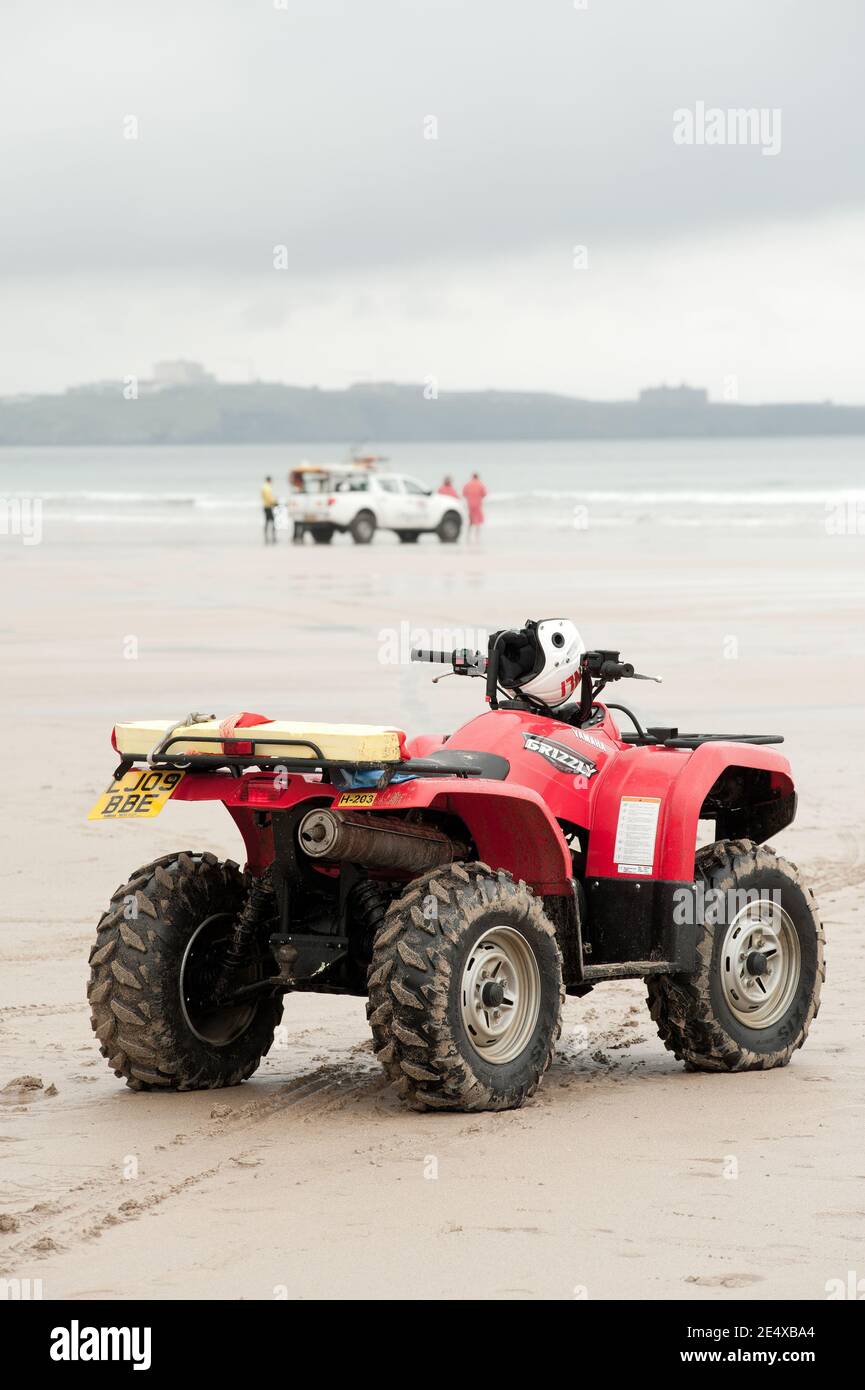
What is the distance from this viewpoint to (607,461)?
5925 inches

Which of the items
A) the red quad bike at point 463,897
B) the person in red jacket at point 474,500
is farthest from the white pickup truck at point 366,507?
the red quad bike at point 463,897

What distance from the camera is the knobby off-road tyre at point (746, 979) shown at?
7.74 meters

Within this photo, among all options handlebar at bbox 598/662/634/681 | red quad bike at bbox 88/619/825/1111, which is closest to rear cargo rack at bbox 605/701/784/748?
red quad bike at bbox 88/619/825/1111

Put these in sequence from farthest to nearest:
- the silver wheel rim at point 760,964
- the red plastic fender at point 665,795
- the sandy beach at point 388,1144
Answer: the silver wheel rim at point 760,964, the red plastic fender at point 665,795, the sandy beach at point 388,1144

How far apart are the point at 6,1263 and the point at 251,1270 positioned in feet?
2.03

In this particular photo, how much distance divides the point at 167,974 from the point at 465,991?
1040mm

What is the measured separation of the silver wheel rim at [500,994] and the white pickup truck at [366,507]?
38965 millimetres

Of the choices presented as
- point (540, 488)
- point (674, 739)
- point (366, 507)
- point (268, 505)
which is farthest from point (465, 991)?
point (540, 488)

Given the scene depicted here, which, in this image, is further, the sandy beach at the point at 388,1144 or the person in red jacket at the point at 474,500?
the person in red jacket at the point at 474,500

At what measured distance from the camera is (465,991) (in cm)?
701

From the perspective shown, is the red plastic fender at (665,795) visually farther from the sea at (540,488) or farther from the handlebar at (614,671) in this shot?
the sea at (540,488)

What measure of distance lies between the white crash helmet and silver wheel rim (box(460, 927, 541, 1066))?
103 cm

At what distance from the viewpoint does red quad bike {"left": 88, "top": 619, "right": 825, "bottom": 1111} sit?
22.7 feet

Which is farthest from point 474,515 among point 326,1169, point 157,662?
point 326,1169
